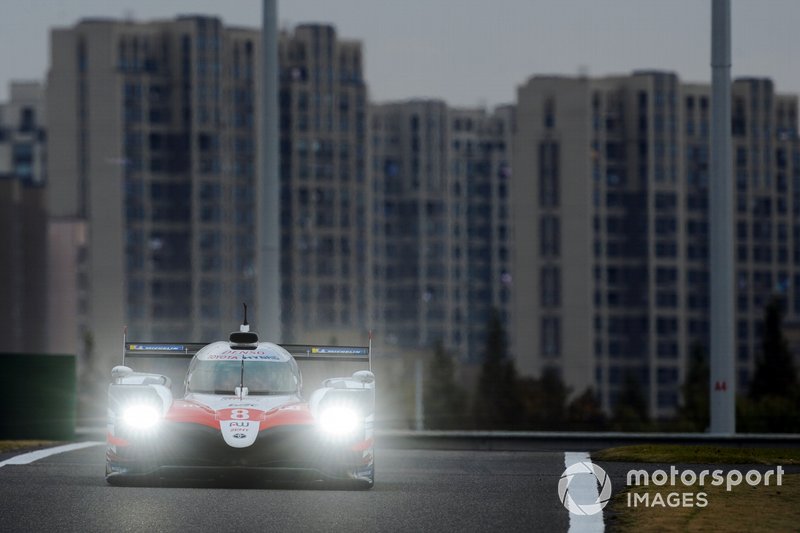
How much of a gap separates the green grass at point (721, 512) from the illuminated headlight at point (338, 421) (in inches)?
96.3

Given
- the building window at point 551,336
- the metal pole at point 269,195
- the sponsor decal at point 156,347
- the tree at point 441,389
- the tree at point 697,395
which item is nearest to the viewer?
the sponsor decal at point 156,347

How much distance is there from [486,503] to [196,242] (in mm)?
188158

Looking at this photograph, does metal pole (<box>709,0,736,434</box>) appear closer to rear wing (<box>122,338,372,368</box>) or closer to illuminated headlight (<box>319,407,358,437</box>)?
rear wing (<box>122,338,372,368</box>)

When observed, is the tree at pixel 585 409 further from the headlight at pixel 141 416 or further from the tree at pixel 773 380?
the headlight at pixel 141 416

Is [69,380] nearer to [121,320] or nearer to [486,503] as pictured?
[486,503]

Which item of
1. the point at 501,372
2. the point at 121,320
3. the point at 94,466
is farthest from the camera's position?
the point at 121,320

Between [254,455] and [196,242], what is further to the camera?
[196,242]

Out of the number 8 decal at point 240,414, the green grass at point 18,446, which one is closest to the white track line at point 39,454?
the green grass at point 18,446

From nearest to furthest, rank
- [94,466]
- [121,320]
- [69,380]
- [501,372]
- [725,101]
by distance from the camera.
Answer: [94,466] < [69,380] < [725,101] < [501,372] < [121,320]

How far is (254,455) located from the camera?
14281mm

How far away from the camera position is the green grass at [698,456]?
17.1 metres

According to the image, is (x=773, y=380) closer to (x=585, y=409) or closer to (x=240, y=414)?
(x=585, y=409)

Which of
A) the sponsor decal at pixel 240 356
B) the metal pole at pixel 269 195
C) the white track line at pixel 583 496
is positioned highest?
the metal pole at pixel 269 195

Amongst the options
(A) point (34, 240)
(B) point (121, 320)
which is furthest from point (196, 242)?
(A) point (34, 240)
